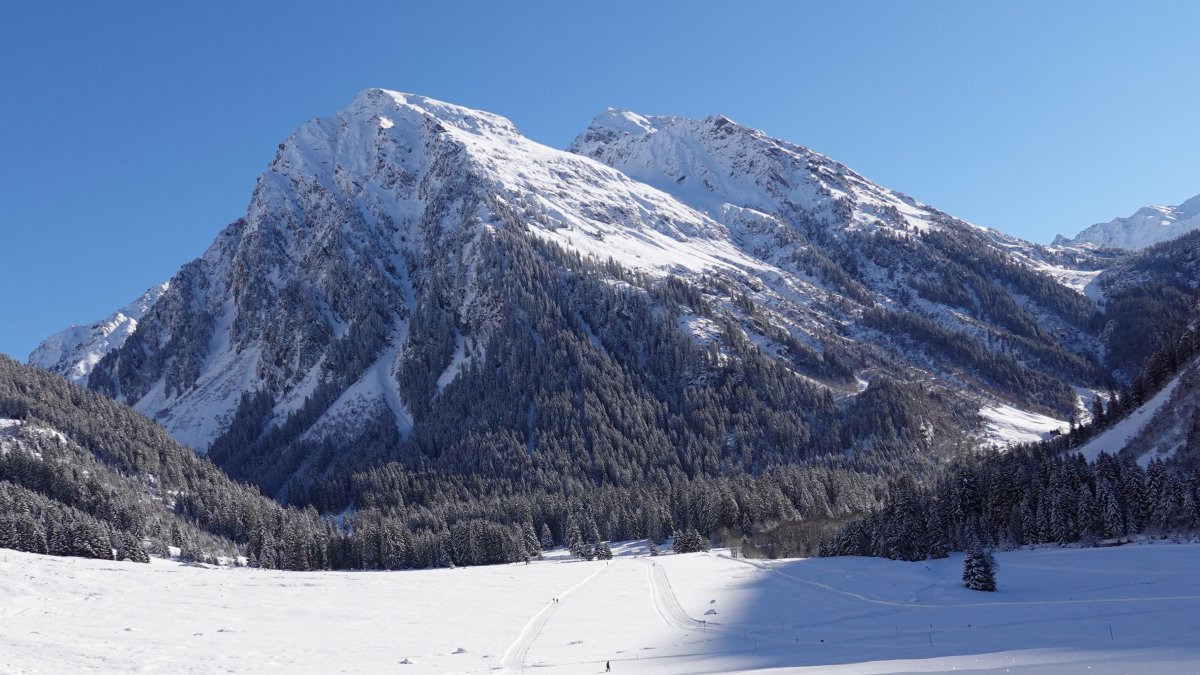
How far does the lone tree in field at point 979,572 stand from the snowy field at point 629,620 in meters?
1.38

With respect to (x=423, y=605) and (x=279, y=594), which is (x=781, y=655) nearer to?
(x=423, y=605)

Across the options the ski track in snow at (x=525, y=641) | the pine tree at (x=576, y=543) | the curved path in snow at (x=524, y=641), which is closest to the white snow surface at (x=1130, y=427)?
the ski track in snow at (x=525, y=641)

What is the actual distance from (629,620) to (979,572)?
3017 centimetres

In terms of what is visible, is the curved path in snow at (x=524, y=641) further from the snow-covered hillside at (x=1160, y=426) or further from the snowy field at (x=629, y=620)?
the snow-covered hillside at (x=1160, y=426)

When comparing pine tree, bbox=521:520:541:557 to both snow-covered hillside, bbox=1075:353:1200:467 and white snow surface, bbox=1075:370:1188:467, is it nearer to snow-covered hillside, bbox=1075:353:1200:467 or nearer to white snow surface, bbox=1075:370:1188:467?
white snow surface, bbox=1075:370:1188:467

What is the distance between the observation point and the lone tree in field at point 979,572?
62688mm

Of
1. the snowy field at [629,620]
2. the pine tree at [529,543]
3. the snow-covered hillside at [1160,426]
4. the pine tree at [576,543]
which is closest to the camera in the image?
the snowy field at [629,620]

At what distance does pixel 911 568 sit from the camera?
3108 inches

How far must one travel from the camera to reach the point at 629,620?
6431 centimetres

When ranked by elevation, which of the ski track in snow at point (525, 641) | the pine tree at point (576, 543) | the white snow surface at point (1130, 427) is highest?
the white snow surface at point (1130, 427)

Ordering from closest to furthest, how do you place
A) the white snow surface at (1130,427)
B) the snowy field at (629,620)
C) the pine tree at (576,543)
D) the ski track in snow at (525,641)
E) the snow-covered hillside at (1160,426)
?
the snowy field at (629,620), the ski track in snow at (525,641), the snow-covered hillside at (1160,426), the white snow surface at (1130,427), the pine tree at (576,543)

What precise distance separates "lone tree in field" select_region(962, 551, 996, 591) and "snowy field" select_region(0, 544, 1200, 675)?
4.54ft

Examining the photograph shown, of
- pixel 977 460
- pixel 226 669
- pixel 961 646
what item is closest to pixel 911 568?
pixel 961 646

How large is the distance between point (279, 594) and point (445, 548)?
5896cm
